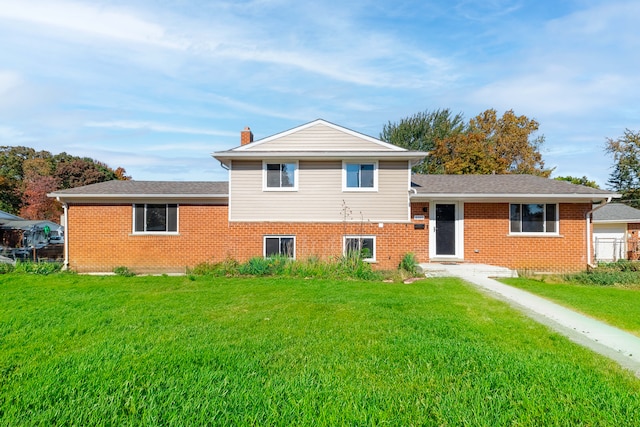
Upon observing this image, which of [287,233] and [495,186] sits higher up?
[495,186]

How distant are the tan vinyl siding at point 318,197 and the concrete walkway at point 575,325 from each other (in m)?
4.32

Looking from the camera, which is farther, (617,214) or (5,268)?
(617,214)

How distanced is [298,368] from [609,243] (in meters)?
20.7

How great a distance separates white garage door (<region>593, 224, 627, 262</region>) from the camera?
18391mm

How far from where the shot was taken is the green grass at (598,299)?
22.8 feet

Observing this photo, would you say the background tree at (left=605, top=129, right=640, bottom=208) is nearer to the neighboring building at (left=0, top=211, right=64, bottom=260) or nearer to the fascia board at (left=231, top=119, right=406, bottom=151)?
the fascia board at (left=231, top=119, right=406, bottom=151)

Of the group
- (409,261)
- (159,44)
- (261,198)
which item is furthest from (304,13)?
(409,261)

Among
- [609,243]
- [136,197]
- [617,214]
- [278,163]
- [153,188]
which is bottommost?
[609,243]

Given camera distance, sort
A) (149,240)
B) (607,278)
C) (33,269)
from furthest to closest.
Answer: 1. (149,240)
2. (33,269)
3. (607,278)

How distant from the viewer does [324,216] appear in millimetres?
14680

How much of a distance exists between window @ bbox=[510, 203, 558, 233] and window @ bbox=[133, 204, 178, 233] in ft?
40.6

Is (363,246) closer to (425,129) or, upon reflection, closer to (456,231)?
(456,231)

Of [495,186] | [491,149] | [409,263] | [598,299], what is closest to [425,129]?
[491,149]

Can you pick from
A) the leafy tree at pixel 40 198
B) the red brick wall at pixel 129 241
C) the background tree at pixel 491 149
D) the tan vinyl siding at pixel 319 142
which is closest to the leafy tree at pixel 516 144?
the background tree at pixel 491 149
